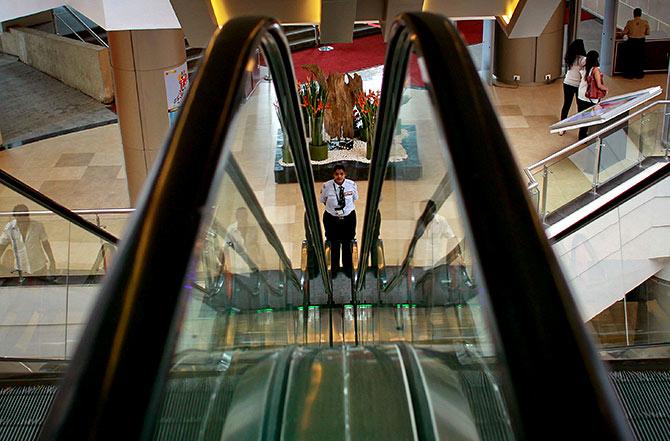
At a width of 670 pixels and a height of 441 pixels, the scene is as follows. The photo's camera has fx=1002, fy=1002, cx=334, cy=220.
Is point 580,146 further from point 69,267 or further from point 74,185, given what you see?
point 74,185

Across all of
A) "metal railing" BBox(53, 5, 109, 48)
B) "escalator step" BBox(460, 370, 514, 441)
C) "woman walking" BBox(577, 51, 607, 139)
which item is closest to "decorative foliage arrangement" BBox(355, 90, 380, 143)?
"woman walking" BBox(577, 51, 607, 139)

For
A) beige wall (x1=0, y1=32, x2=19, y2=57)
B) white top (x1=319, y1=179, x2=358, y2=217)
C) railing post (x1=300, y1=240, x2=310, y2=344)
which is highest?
white top (x1=319, y1=179, x2=358, y2=217)

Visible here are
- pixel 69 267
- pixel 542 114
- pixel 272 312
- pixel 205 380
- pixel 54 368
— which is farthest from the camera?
pixel 542 114

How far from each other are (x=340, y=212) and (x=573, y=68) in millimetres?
6466

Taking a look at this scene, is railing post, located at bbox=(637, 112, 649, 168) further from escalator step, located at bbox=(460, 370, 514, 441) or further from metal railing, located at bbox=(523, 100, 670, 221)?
escalator step, located at bbox=(460, 370, 514, 441)

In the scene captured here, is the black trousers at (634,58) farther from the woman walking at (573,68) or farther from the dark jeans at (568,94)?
the dark jeans at (568,94)

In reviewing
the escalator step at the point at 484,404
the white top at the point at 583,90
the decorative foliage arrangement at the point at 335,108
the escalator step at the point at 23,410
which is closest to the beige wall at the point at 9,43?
the decorative foliage arrangement at the point at 335,108

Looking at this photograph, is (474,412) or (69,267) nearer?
(474,412)

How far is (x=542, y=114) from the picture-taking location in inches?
588

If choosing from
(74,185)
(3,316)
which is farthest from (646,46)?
(3,316)

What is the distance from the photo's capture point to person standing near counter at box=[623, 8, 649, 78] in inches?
632

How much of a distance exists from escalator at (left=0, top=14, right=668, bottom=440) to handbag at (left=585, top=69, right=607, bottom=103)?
8.26 metres

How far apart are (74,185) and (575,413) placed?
12.4 m

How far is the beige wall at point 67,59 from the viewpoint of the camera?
658 inches
